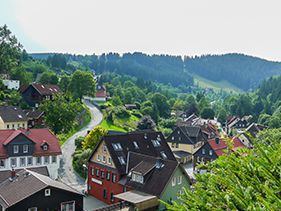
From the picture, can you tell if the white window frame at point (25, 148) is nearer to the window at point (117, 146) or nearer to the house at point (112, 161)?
the house at point (112, 161)

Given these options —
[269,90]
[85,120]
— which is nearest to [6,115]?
[85,120]

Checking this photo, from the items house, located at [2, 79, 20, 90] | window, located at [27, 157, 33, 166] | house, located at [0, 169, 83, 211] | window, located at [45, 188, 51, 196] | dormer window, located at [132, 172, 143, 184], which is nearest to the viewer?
house, located at [0, 169, 83, 211]

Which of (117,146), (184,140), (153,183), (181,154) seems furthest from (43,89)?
(153,183)

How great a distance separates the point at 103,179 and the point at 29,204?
Result: 12602 mm

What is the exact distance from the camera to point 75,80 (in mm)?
86062

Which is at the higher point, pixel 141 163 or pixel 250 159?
pixel 250 159

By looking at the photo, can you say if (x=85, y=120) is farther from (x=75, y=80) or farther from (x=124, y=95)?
(x=124, y=95)

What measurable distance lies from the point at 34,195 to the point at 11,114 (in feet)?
124

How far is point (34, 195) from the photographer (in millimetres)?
26359

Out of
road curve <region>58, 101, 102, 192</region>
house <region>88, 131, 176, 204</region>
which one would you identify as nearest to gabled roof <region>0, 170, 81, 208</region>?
house <region>88, 131, 176, 204</region>

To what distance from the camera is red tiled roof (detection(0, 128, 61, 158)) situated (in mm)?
41434

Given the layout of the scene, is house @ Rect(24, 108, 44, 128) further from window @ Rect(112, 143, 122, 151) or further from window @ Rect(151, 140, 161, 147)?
window @ Rect(112, 143, 122, 151)

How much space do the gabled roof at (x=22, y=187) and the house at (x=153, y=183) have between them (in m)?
6.29

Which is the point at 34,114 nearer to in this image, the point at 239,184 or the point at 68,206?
the point at 68,206
